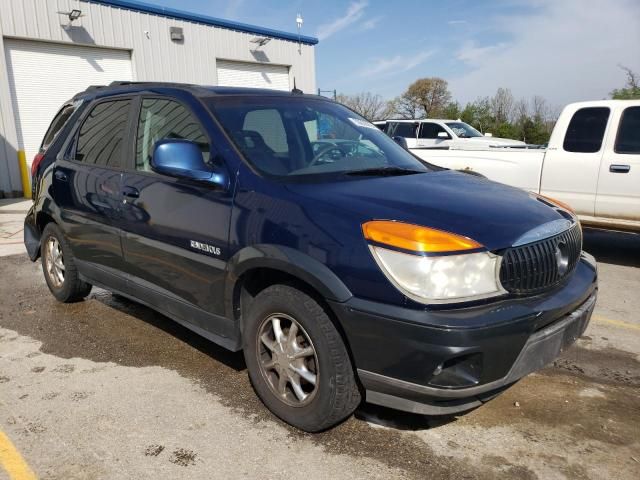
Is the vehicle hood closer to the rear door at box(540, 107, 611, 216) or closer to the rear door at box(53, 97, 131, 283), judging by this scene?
the rear door at box(53, 97, 131, 283)

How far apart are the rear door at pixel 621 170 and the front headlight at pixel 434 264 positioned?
4.74 meters

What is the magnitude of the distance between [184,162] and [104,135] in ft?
4.98

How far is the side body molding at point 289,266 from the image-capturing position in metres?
2.44

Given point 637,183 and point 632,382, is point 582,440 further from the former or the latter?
point 637,183

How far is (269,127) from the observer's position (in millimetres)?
3422

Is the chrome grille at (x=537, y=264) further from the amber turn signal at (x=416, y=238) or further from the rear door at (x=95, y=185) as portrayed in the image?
the rear door at (x=95, y=185)

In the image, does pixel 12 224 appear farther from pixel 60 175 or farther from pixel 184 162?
pixel 184 162

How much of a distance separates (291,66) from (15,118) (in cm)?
964

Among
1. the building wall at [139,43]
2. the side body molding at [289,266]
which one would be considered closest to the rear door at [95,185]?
the side body molding at [289,266]

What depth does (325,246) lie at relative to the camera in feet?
8.14

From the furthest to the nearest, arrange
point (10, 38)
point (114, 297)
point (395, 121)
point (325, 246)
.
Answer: point (395, 121) < point (10, 38) < point (114, 297) < point (325, 246)

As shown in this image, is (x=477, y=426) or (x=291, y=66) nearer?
(x=477, y=426)

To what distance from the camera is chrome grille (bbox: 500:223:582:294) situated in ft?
7.94

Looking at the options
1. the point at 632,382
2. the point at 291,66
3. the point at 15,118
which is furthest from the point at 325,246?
the point at 291,66
